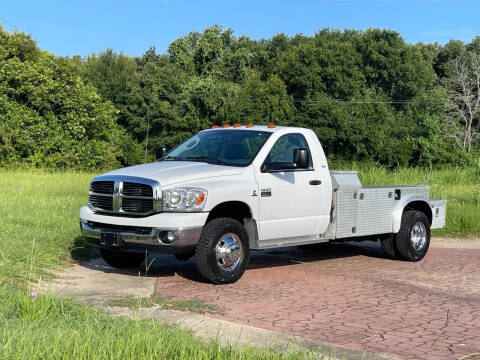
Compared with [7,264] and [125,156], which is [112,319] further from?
[125,156]

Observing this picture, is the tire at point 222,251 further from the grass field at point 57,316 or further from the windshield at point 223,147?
the grass field at point 57,316

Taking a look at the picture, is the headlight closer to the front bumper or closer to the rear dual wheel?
the front bumper

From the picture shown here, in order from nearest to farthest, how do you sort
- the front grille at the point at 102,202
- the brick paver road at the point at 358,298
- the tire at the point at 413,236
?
the brick paver road at the point at 358,298 < the front grille at the point at 102,202 < the tire at the point at 413,236

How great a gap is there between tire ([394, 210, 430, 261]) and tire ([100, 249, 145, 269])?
4.29m

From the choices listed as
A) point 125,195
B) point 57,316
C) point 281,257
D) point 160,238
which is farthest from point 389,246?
point 57,316

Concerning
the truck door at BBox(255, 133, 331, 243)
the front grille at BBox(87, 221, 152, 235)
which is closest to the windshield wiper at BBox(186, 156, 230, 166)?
the truck door at BBox(255, 133, 331, 243)

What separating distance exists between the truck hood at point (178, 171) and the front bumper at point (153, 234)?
484 mm

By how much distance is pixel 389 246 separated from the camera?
1108 centimetres

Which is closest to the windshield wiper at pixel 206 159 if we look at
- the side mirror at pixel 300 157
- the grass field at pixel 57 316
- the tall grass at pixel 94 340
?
the side mirror at pixel 300 157

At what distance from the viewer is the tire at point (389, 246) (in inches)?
435

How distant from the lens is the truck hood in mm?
8297

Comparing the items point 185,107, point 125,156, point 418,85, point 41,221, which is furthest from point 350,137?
point 41,221

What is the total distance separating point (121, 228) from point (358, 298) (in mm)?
3061

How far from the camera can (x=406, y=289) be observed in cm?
858
